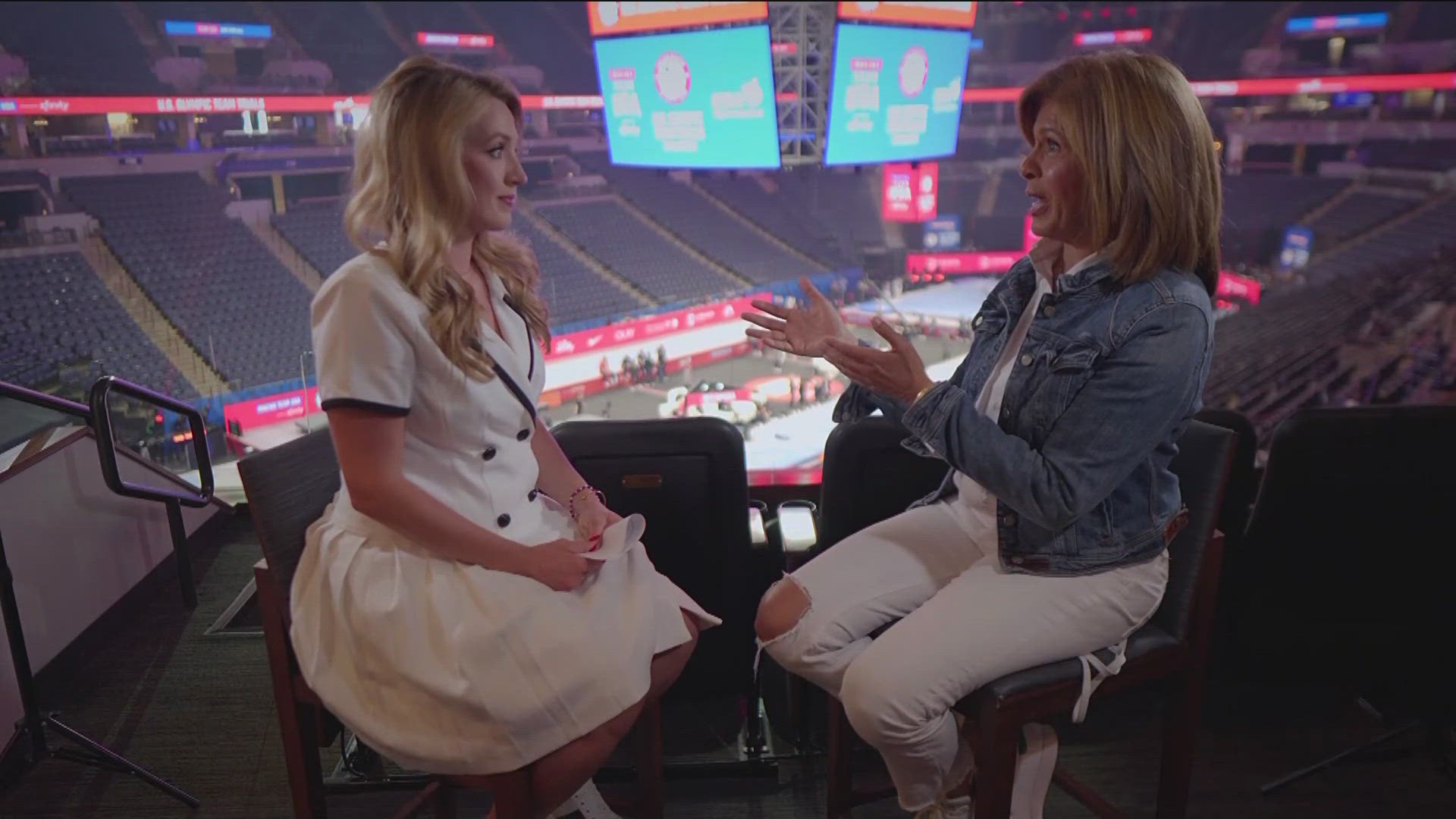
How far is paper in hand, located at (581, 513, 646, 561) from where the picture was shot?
4.63ft

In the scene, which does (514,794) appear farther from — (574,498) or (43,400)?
(43,400)

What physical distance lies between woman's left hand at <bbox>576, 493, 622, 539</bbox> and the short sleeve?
1.42 feet

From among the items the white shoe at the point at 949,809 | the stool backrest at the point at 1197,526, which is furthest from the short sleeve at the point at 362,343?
the stool backrest at the point at 1197,526

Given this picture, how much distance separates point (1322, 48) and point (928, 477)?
415 inches

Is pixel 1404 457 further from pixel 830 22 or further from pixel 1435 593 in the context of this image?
pixel 830 22

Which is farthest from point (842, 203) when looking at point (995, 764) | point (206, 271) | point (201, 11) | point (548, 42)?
point (995, 764)

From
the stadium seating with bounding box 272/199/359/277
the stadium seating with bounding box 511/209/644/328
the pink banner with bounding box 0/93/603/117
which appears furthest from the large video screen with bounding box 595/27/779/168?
the stadium seating with bounding box 272/199/359/277

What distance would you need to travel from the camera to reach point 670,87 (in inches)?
350

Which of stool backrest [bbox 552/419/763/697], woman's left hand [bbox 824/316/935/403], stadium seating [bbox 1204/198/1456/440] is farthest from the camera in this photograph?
stadium seating [bbox 1204/198/1456/440]

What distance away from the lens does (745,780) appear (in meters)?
2.09

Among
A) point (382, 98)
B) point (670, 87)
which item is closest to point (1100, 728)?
point (382, 98)

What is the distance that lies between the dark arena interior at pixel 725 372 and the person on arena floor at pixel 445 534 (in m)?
0.05

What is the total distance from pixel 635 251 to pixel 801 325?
31.8 ft

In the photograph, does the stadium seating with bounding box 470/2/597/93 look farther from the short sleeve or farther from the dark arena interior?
the short sleeve
